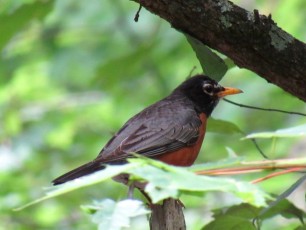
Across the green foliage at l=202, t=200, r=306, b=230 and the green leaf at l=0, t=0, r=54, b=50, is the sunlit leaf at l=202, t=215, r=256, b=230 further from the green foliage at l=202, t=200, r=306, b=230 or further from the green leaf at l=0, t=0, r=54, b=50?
the green leaf at l=0, t=0, r=54, b=50

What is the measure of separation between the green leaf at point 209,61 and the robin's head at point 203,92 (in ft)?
7.74

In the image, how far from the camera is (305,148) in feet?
30.8

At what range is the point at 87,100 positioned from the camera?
29.5 feet

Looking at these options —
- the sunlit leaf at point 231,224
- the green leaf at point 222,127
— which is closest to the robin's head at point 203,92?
the green leaf at point 222,127

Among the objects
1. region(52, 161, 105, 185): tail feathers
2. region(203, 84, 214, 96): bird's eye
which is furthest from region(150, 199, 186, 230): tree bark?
region(203, 84, 214, 96): bird's eye

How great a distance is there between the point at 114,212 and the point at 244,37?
1212 mm

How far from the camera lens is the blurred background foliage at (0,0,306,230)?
7574 mm

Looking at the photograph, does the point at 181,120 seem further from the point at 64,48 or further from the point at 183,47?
the point at 64,48

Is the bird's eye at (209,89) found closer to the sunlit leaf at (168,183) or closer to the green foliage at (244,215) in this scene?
the green foliage at (244,215)

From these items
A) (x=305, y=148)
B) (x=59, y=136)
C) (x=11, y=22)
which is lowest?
(x=305, y=148)

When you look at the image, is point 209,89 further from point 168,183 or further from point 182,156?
point 168,183

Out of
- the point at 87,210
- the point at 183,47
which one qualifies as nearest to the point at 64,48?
the point at 183,47

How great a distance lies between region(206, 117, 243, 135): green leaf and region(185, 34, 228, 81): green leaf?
50 cm

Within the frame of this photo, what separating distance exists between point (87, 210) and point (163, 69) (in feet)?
18.8
